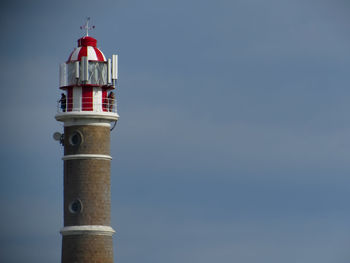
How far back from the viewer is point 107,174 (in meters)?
115

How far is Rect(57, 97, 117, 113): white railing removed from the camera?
379ft

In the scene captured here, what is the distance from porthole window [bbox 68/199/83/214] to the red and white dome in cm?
1014

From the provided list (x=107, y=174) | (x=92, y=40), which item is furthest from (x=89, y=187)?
(x=92, y=40)

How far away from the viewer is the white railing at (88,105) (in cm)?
11538

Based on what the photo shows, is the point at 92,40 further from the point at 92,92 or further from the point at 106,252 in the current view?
the point at 106,252

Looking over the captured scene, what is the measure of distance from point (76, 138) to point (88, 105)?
97.8 inches

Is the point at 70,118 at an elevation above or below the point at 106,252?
above

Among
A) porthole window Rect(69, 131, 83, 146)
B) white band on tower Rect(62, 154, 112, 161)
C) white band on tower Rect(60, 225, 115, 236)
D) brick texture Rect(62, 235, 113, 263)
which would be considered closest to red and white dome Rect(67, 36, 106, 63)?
porthole window Rect(69, 131, 83, 146)

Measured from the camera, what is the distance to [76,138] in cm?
11525

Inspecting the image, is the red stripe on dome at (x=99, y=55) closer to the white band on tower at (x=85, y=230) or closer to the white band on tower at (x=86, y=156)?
the white band on tower at (x=86, y=156)

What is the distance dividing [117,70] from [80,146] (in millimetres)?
6157

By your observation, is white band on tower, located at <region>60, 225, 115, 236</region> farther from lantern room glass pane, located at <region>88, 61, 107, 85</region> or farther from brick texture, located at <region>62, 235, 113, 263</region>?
lantern room glass pane, located at <region>88, 61, 107, 85</region>

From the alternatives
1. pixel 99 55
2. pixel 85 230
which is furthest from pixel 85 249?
pixel 99 55

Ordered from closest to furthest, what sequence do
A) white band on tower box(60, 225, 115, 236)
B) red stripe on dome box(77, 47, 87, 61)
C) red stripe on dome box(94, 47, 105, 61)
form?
white band on tower box(60, 225, 115, 236) < red stripe on dome box(77, 47, 87, 61) < red stripe on dome box(94, 47, 105, 61)
